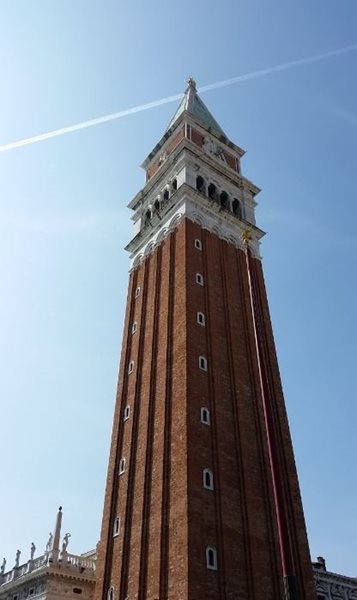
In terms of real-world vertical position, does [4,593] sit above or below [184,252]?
below

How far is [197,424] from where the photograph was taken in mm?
26703

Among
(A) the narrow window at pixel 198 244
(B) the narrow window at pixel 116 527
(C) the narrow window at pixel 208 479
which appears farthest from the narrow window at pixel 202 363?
(A) the narrow window at pixel 198 244

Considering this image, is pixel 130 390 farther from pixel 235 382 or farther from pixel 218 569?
pixel 218 569

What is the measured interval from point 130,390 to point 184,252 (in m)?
9.53

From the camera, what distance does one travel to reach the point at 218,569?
74.3 ft

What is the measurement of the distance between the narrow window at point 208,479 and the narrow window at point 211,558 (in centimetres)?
270

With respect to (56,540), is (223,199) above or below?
above

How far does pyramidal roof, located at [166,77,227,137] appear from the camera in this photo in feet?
161

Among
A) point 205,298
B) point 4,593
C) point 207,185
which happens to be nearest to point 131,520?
point 205,298

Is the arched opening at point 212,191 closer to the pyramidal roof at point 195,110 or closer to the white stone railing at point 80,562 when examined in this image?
the pyramidal roof at point 195,110

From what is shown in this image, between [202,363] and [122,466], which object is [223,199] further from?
[122,466]

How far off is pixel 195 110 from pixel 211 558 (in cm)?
4079

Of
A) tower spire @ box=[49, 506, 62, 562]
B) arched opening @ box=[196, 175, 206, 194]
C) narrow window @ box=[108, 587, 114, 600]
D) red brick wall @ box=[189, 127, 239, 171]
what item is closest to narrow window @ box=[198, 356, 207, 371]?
narrow window @ box=[108, 587, 114, 600]

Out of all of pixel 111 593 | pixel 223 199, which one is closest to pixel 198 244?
pixel 223 199
